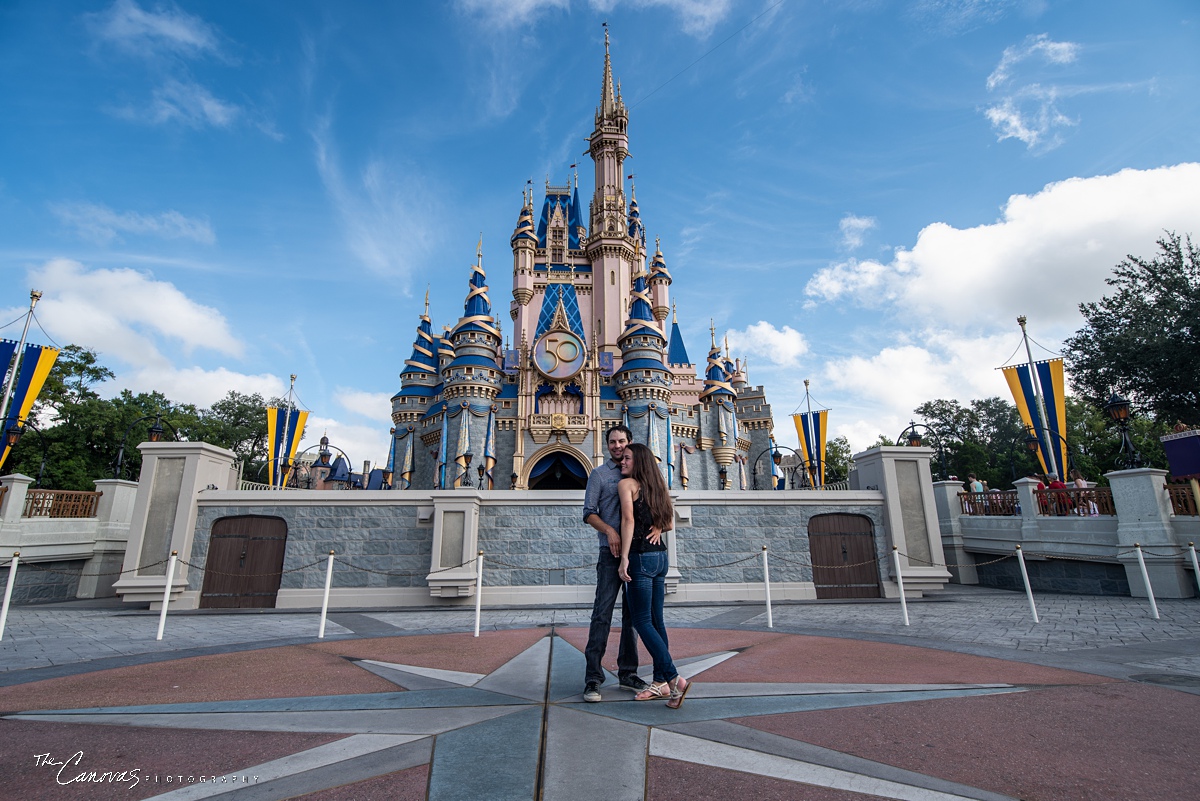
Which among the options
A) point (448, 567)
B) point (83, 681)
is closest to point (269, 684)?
point (83, 681)

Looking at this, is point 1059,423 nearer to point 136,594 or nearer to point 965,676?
point 965,676

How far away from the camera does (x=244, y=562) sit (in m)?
12.1

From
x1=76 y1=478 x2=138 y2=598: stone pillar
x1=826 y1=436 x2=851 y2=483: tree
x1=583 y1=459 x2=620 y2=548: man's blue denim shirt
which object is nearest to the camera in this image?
x1=583 y1=459 x2=620 y2=548: man's blue denim shirt

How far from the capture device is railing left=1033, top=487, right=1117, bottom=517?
41.3 ft

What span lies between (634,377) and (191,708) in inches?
1105

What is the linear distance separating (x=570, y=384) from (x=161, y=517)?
2184cm

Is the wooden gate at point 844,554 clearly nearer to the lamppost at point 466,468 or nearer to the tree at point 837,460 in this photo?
the lamppost at point 466,468

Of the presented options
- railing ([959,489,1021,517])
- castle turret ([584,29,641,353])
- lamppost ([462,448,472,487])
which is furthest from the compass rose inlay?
castle turret ([584,29,641,353])

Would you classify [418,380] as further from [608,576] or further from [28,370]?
[608,576]

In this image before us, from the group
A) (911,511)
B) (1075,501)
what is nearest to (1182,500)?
(1075,501)

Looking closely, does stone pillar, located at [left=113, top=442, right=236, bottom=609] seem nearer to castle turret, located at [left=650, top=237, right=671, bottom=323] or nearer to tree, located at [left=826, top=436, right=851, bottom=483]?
castle turret, located at [left=650, top=237, right=671, bottom=323]

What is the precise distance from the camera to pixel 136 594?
11219 mm

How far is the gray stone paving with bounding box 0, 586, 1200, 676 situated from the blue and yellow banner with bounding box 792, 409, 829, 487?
17.2 meters

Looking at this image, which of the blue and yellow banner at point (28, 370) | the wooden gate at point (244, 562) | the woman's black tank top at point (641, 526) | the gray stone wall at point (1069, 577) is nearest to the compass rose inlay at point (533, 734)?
the woman's black tank top at point (641, 526)
